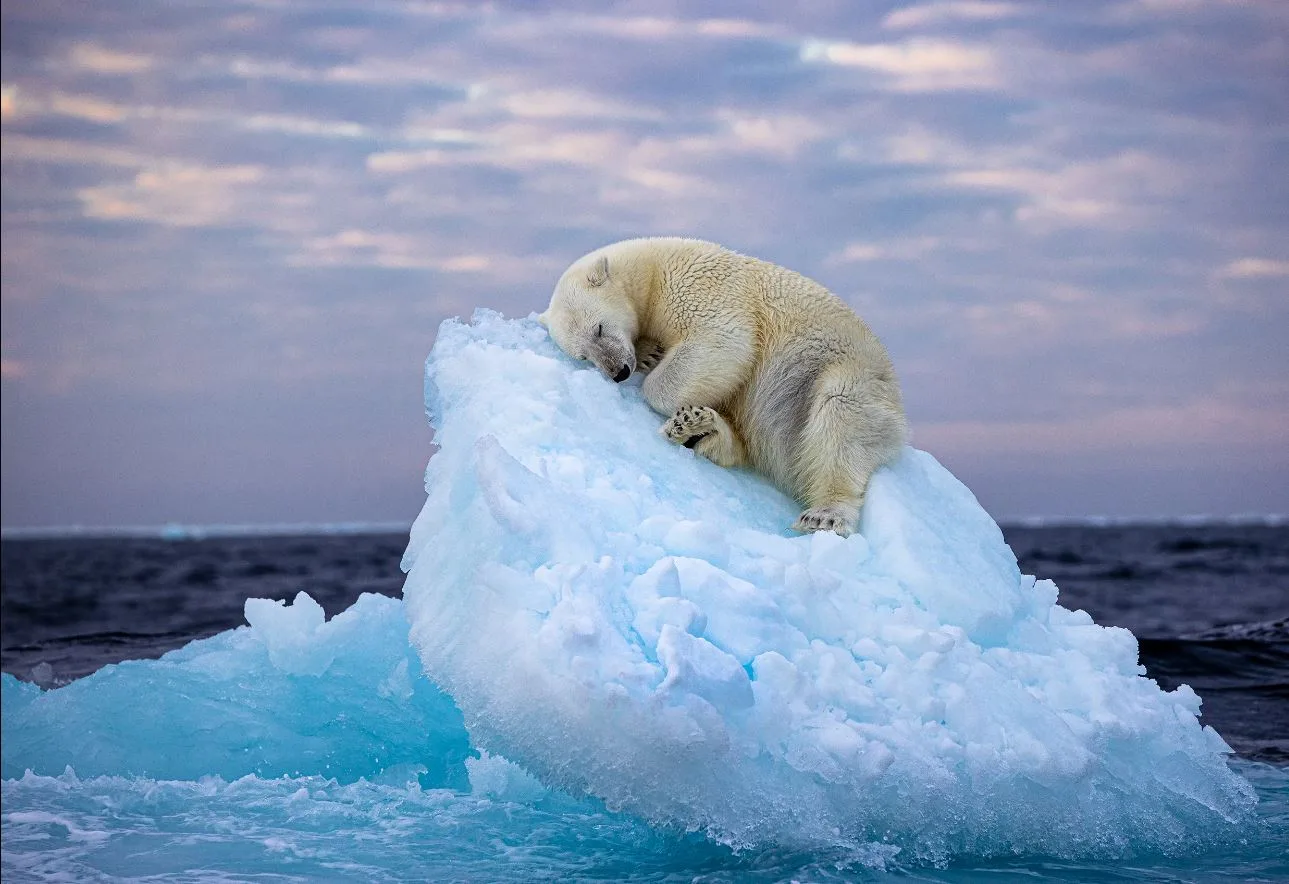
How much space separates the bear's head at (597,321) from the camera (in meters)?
5.58

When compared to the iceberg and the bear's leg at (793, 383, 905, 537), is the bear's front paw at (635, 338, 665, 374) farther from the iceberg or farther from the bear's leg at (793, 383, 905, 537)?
the bear's leg at (793, 383, 905, 537)

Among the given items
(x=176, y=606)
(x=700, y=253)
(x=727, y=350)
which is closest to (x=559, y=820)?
(x=727, y=350)

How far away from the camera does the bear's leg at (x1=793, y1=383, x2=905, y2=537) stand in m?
5.34

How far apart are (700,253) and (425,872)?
3.25 metres

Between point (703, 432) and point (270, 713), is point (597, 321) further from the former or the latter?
point (270, 713)

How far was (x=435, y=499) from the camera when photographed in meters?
4.77

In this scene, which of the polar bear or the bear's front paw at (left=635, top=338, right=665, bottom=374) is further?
the bear's front paw at (left=635, top=338, right=665, bottom=374)

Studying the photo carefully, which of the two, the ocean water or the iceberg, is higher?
the iceberg

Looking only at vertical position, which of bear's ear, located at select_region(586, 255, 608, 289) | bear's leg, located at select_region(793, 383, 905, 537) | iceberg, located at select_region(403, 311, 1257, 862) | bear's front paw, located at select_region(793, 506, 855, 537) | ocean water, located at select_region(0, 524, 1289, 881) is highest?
bear's ear, located at select_region(586, 255, 608, 289)

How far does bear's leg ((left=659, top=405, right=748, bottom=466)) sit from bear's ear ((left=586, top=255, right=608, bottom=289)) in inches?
32.2

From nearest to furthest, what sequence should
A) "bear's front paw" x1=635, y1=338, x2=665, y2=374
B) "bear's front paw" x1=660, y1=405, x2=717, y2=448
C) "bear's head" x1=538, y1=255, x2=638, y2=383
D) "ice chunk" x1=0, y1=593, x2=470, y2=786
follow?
"bear's front paw" x1=660, y1=405, x2=717, y2=448, "bear's head" x1=538, y1=255, x2=638, y2=383, "ice chunk" x1=0, y1=593, x2=470, y2=786, "bear's front paw" x1=635, y1=338, x2=665, y2=374

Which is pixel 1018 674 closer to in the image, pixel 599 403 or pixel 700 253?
pixel 599 403

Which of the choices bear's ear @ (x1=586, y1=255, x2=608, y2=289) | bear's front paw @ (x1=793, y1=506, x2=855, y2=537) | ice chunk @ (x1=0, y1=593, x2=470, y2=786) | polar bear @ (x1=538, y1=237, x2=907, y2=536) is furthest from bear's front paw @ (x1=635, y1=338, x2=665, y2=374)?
ice chunk @ (x1=0, y1=593, x2=470, y2=786)

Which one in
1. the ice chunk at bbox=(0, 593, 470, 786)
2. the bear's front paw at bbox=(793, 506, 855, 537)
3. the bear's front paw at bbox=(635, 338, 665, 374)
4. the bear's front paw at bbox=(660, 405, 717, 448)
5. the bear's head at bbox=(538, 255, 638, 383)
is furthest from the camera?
the bear's front paw at bbox=(635, 338, 665, 374)
